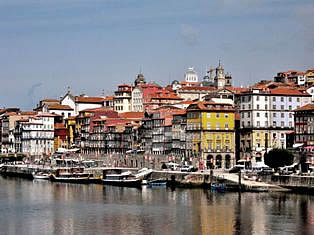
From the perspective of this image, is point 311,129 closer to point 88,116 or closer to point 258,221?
point 258,221

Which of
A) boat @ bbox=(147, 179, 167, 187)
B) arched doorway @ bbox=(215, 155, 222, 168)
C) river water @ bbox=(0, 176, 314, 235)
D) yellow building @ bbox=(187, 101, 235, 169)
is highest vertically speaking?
yellow building @ bbox=(187, 101, 235, 169)

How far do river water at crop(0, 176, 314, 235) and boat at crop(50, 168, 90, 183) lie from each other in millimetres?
13983

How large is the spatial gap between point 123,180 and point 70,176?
8.83m

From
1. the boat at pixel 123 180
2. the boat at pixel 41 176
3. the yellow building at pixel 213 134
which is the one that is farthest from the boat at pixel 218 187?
the boat at pixel 41 176

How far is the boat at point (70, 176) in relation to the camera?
8881cm

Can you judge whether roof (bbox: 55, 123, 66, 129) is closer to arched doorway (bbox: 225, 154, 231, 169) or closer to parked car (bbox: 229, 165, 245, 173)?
arched doorway (bbox: 225, 154, 231, 169)

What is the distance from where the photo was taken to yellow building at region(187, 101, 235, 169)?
88.6 m

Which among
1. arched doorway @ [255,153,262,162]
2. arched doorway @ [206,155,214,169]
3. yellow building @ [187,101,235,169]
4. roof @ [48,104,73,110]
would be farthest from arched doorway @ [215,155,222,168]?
roof @ [48,104,73,110]

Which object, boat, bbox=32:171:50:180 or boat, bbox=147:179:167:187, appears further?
boat, bbox=32:171:50:180

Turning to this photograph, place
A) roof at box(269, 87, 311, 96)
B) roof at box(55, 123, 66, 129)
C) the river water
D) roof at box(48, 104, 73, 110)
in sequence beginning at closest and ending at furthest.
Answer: the river water
roof at box(269, 87, 311, 96)
roof at box(55, 123, 66, 129)
roof at box(48, 104, 73, 110)

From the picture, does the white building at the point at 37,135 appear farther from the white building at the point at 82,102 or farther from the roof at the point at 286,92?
the roof at the point at 286,92

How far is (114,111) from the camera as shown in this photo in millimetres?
118500

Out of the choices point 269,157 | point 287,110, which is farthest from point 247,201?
A: point 287,110

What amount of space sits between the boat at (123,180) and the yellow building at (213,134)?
769cm
